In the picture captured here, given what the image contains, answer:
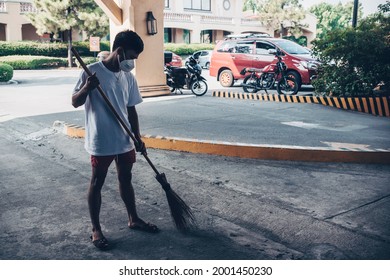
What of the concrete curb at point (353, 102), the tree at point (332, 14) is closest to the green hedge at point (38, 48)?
the concrete curb at point (353, 102)

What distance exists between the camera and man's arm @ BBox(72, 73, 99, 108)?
3004 millimetres

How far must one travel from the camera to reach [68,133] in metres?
7.54

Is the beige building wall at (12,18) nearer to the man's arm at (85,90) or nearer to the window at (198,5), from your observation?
the window at (198,5)

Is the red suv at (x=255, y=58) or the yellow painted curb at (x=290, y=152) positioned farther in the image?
the red suv at (x=255, y=58)

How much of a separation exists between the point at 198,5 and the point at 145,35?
3301 centimetres

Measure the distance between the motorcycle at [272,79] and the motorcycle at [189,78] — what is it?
55.4 inches

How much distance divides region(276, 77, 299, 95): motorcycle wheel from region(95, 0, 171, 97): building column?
3.45 metres

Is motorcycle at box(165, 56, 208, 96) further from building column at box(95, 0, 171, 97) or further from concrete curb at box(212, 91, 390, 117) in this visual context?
concrete curb at box(212, 91, 390, 117)

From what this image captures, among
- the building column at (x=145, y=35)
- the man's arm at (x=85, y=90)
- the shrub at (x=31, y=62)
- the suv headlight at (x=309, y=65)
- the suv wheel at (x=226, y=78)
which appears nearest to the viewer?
the man's arm at (x=85, y=90)

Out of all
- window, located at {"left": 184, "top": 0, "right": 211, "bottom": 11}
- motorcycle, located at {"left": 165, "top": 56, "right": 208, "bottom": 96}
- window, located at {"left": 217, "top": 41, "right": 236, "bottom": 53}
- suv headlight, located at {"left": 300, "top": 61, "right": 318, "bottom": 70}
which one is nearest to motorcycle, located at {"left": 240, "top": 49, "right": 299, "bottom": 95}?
suv headlight, located at {"left": 300, "top": 61, "right": 318, "bottom": 70}

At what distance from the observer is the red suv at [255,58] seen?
Result: 12.4 metres

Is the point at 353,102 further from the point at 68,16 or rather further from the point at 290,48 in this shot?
the point at 68,16

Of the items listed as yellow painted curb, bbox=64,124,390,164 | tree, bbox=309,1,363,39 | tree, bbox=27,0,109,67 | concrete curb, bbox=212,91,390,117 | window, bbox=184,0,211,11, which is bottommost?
yellow painted curb, bbox=64,124,390,164
